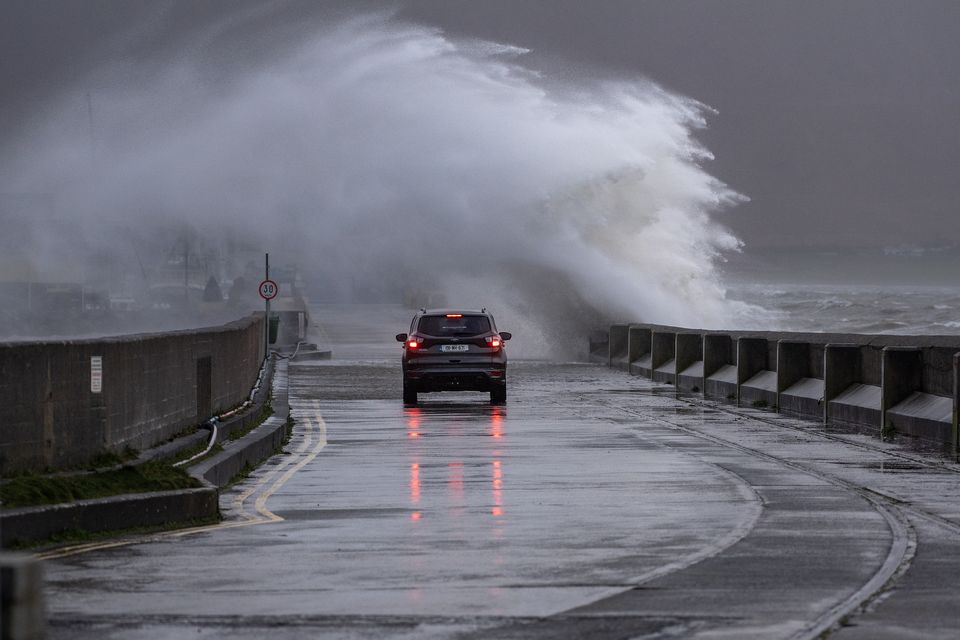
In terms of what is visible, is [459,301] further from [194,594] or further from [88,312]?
[194,594]

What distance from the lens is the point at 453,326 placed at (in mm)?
31750

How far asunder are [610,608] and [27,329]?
91249 millimetres

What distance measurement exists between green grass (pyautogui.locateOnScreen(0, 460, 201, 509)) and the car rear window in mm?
15982

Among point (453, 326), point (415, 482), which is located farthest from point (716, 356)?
point (415, 482)

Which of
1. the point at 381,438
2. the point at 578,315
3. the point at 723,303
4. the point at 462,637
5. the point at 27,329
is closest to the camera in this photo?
the point at 462,637

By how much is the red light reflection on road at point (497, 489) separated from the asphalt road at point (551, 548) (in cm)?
7

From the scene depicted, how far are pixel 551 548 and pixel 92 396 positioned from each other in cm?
504

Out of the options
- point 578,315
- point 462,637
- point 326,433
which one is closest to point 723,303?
point 578,315

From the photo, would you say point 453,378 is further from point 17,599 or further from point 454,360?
point 17,599

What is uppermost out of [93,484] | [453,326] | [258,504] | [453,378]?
[453,326]

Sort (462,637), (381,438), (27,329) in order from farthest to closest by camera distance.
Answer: (27,329)
(381,438)
(462,637)

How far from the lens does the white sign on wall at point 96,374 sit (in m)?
15.3

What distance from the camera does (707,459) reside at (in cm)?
2011

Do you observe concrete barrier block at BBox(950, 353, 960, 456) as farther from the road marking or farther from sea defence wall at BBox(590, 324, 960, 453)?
the road marking
